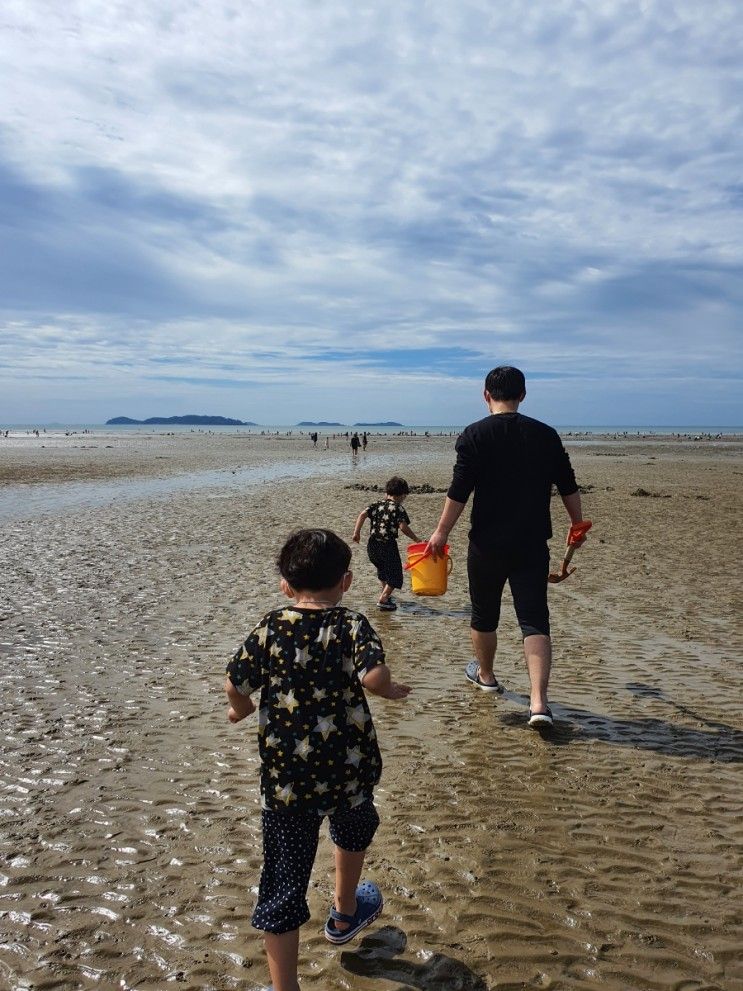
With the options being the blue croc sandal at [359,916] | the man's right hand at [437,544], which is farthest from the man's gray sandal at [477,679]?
the blue croc sandal at [359,916]

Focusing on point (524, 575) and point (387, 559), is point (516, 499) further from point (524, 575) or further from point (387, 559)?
point (387, 559)

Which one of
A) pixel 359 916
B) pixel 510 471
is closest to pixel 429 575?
pixel 510 471

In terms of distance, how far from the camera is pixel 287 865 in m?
2.72

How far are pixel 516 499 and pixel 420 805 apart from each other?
2.09m

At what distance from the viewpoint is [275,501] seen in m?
20.9

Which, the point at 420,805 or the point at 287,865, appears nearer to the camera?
the point at 287,865

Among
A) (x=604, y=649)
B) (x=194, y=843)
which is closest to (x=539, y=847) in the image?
(x=194, y=843)

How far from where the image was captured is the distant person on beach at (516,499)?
5.01 metres

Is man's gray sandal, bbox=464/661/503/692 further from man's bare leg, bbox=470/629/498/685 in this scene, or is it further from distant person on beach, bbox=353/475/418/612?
distant person on beach, bbox=353/475/418/612

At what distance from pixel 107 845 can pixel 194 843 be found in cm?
46

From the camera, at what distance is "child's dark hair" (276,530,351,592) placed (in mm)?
2807

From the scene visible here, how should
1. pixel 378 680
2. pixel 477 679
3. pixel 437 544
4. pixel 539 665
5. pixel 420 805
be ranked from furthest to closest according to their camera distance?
pixel 477 679 < pixel 437 544 < pixel 539 665 < pixel 420 805 < pixel 378 680

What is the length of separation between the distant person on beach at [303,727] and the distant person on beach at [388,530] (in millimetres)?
5897

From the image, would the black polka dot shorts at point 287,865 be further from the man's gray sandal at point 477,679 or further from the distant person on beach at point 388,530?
the distant person on beach at point 388,530
